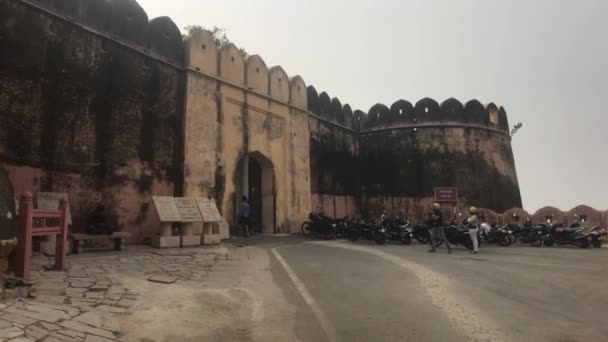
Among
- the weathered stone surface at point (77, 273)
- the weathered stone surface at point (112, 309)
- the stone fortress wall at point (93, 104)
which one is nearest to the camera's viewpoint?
the weathered stone surface at point (112, 309)

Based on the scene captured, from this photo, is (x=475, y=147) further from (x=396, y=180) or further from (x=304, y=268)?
(x=304, y=268)

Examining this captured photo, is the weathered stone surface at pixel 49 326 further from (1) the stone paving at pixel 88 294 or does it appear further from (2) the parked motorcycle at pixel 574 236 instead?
(2) the parked motorcycle at pixel 574 236

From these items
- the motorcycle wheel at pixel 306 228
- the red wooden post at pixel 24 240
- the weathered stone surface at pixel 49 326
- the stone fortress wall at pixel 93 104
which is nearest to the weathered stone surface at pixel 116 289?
the red wooden post at pixel 24 240

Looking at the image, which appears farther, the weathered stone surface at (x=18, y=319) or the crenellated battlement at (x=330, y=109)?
the crenellated battlement at (x=330, y=109)

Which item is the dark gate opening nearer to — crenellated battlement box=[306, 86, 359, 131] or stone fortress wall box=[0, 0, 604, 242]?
stone fortress wall box=[0, 0, 604, 242]

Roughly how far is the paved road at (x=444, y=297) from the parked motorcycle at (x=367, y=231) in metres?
3.08

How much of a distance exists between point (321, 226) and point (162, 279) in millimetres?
7377

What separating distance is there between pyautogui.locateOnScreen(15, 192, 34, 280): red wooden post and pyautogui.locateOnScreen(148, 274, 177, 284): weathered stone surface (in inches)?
54.3

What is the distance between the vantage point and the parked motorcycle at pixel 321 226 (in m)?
12.2

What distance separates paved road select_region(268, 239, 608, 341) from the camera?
12.0 ft

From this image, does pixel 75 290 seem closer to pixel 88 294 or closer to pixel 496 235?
pixel 88 294

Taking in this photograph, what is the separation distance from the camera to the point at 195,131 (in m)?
10.0

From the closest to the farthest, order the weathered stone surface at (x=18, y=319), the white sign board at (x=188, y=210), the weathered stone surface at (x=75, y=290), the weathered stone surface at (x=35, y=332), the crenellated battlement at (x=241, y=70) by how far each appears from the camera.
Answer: the weathered stone surface at (x=35, y=332) → the weathered stone surface at (x=18, y=319) → the weathered stone surface at (x=75, y=290) → the white sign board at (x=188, y=210) → the crenellated battlement at (x=241, y=70)

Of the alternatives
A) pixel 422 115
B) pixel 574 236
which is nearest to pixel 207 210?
pixel 574 236
